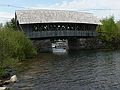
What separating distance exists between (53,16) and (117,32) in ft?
72.2

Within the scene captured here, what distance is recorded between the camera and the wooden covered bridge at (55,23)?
7094cm

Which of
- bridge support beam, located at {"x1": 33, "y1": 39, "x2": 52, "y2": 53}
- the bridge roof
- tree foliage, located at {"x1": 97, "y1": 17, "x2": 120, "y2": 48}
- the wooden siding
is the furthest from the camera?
tree foliage, located at {"x1": 97, "y1": 17, "x2": 120, "y2": 48}

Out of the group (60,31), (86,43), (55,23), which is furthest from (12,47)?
(86,43)

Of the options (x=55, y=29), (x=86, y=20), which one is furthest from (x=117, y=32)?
(x=55, y=29)

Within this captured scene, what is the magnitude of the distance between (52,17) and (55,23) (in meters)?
1.66

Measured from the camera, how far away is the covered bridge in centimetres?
7092

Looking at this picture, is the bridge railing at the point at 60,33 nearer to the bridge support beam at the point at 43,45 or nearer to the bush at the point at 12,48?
the bridge support beam at the point at 43,45

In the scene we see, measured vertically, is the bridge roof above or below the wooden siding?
above

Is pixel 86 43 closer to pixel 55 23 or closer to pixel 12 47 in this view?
pixel 55 23

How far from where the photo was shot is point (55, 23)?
73.8 m

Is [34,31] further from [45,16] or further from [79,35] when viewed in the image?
[79,35]

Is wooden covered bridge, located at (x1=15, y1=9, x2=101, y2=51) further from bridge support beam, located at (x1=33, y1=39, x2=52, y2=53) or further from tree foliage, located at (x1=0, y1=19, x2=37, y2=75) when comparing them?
tree foliage, located at (x1=0, y1=19, x2=37, y2=75)

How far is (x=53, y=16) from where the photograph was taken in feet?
244

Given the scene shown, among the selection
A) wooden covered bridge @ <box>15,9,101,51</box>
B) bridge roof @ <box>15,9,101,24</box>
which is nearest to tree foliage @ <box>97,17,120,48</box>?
wooden covered bridge @ <box>15,9,101,51</box>
